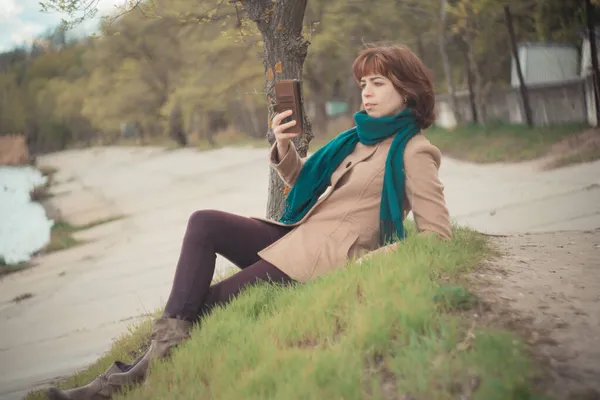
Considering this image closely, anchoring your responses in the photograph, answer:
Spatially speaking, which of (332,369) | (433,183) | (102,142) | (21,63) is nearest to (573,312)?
(433,183)

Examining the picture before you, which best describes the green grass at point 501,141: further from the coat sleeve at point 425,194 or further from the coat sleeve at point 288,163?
the coat sleeve at point 425,194

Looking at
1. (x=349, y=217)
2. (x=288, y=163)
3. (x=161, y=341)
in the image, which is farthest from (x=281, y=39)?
(x=161, y=341)

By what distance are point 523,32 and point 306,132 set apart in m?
18.5

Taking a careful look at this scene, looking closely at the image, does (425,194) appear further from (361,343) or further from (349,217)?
(361,343)

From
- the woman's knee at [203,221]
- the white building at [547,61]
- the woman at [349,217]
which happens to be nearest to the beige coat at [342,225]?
the woman at [349,217]

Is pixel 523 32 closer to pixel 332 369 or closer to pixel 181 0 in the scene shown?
pixel 181 0

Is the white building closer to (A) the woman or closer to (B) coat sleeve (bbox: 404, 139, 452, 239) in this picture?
(A) the woman

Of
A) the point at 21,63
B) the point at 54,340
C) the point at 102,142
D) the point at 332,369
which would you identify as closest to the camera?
the point at 332,369

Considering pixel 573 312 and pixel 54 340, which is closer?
pixel 573 312

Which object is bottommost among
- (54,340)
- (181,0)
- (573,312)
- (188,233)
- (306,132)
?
(54,340)

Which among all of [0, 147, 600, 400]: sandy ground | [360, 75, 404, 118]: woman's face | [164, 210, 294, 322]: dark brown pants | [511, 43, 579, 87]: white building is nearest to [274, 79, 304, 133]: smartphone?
[360, 75, 404, 118]: woman's face

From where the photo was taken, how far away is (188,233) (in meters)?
3.20

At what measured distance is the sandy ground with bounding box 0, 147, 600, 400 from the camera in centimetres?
332

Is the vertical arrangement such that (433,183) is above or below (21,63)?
below
